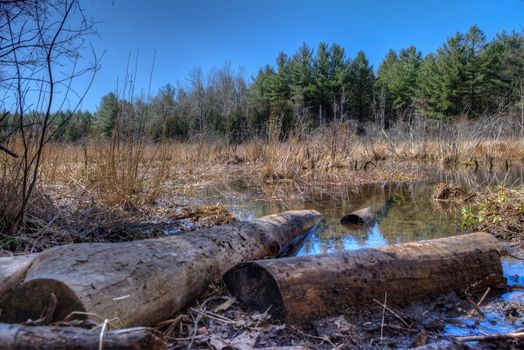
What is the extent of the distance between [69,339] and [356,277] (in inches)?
57.0

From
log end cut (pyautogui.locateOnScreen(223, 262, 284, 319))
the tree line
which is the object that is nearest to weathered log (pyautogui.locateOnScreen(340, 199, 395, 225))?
log end cut (pyautogui.locateOnScreen(223, 262, 284, 319))

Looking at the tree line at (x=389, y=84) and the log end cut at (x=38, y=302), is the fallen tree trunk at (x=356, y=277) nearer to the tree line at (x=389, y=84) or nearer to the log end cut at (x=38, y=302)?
the log end cut at (x=38, y=302)

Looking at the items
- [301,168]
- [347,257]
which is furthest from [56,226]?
[301,168]

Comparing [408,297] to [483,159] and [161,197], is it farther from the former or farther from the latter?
[483,159]

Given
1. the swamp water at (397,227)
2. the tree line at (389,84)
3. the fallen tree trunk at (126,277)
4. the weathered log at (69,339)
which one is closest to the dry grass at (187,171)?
the swamp water at (397,227)

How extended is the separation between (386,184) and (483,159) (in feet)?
21.5

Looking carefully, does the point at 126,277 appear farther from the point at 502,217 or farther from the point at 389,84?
the point at 389,84

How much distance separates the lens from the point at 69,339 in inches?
42.8

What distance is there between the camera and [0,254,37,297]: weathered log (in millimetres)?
1694

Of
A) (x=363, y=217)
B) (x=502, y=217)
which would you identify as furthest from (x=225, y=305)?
(x=502, y=217)

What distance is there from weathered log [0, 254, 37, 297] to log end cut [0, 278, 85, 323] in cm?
16

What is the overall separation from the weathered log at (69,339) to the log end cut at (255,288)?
0.88 meters

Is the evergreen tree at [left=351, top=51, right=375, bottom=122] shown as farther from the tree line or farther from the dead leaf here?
the dead leaf

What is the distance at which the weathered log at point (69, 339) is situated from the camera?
3.49 ft
